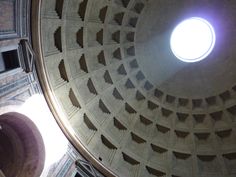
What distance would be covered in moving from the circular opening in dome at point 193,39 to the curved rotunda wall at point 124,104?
8.99ft

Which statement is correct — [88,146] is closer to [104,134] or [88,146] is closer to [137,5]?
[104,134]

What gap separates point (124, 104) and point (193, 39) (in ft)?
27.0

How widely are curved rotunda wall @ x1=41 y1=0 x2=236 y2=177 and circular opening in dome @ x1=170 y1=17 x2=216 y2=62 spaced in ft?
8.99

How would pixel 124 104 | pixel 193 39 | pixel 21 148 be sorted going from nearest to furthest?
pixel 21 148 → pixel 124 104 → pixel 193 39

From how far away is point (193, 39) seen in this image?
86.5ft

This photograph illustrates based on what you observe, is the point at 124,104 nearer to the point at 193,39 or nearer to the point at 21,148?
the point at 21,148

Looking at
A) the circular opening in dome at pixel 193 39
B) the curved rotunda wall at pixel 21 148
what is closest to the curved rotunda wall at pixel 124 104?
the curved rotunda wall at pixel 21 148

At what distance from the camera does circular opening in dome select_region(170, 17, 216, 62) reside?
23.4 m

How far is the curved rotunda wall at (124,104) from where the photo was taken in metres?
18.7

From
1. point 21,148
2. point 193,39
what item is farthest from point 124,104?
point 193,39

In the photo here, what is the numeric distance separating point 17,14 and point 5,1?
102cm

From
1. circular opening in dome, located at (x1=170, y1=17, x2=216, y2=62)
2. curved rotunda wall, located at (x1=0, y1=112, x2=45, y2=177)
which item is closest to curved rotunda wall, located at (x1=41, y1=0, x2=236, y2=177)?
curved rotunda wall, located at (x1=0, y1=112, x2=45, y2=177)

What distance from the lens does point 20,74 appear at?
15.3 meters

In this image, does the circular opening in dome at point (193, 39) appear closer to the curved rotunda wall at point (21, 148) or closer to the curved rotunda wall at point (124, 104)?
the curved rotunda wall at point (124, 104)
